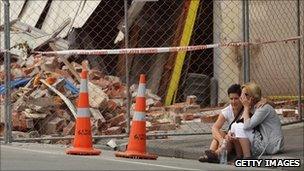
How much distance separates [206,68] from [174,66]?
1196mm

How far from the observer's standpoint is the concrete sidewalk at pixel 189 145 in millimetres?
9203

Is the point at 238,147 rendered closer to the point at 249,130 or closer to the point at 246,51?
the point at 249,130

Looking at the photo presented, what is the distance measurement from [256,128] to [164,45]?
8168 mm

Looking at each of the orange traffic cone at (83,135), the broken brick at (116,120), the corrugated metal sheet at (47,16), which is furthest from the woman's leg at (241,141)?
the corrugated metal sheet at (47,16)

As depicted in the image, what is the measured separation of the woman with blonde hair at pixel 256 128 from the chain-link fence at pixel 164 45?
4453mm

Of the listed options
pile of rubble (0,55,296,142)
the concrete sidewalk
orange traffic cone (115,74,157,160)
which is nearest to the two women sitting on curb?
the concrete sidewalk

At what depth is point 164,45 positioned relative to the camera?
16.7m

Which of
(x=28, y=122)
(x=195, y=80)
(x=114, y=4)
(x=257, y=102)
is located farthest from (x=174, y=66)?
(x=257, y=102)

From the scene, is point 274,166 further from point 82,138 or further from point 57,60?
point 57,60

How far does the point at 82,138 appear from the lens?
8.58 meters

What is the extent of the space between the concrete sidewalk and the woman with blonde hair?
18cm

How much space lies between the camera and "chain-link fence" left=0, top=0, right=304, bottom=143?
14.6m

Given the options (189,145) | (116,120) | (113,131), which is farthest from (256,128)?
(116,120)

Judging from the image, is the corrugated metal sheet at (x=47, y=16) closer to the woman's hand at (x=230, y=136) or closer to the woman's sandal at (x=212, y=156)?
the woman's hand at (x=230, y=136)
